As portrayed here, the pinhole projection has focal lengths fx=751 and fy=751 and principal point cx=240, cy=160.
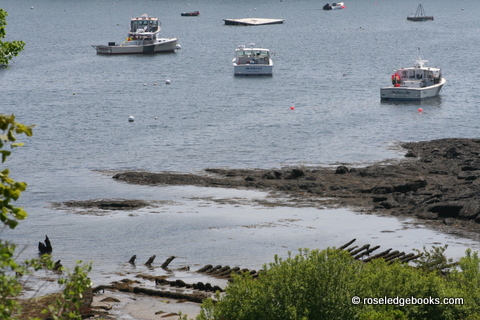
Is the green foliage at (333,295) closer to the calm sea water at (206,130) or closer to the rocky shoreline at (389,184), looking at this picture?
the calm sea water at (206,130)

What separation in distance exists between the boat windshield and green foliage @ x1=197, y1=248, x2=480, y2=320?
105 meters

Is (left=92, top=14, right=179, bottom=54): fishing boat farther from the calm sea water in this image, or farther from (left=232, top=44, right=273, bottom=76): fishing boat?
(left=232, top=44, right=273, bottom=76): fishing boat

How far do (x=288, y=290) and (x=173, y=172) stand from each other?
92.4 ft

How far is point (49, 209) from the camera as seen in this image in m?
36.3

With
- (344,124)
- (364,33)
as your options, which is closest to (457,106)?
(344,124)

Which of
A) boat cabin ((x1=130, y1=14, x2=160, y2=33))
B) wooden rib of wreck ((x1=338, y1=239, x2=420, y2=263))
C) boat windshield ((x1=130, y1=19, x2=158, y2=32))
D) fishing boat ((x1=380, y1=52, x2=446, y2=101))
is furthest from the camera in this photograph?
boat windshield ((x1=130, y1=19, x2=158, y2=32))

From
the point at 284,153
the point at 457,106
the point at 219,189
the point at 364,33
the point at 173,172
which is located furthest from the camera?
the point at 364,33

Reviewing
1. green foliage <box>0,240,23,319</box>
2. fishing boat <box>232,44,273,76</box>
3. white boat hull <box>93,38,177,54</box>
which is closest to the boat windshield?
white boat hull <box>93,38,177,54</box>

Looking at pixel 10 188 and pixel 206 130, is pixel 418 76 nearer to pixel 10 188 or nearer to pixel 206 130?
pixel 206 130

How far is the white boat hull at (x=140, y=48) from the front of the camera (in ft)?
370

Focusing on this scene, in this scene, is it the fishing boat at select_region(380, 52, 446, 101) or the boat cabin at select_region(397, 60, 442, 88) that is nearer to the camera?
the fishing boat at select_region(380, 52, 446, 101)

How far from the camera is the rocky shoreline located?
33.1 m

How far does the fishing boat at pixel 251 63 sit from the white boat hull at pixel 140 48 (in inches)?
1021

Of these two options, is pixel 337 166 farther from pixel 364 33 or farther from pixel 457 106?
pixel 364 33
